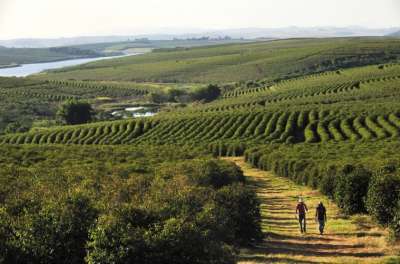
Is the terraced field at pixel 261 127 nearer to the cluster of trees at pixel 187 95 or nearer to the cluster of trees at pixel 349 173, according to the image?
the cluster of trees at pixel 349 173

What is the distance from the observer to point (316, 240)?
73.9 ft

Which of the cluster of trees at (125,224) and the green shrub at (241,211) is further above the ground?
the cluster of trees at (125,224)

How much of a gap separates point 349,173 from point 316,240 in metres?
4.90

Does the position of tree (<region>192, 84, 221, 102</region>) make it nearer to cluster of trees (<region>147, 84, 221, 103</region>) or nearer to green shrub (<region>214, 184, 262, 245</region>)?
cluster of trees (<region>147, 84, 221, 103</region>)

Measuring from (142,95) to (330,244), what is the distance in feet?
535

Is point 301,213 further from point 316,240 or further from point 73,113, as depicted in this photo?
point 73,113

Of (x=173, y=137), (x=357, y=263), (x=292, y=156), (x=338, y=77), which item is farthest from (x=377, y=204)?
(x=338, y=77)

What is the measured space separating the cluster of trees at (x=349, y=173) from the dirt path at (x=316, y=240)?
73cm

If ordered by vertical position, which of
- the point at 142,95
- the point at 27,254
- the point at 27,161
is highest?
the point at 27,254

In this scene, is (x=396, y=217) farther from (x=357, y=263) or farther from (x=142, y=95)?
(x=142, y=95)

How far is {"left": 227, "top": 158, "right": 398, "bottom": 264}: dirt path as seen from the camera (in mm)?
19406

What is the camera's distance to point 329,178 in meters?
30.4

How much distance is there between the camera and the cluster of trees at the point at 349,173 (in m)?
21.4

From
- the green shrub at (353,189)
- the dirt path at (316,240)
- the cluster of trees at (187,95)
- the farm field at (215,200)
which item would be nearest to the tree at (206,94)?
the cluster of trees at (187,95)
